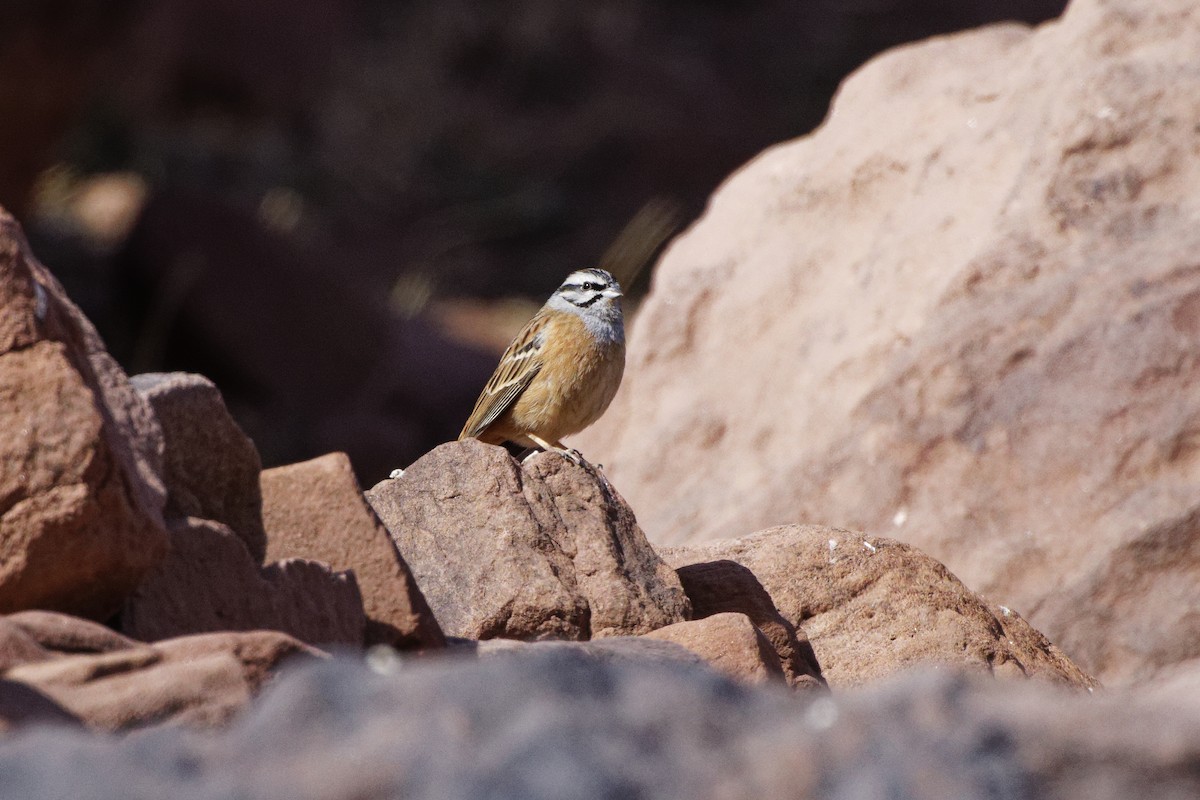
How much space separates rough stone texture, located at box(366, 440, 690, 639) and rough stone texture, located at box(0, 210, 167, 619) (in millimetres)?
1227

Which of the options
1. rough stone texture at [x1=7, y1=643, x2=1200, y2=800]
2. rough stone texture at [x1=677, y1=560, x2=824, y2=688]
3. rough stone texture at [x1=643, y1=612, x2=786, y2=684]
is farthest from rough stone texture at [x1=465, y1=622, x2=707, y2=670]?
rough stone texture at [x1=7, y1=643, x2=1200, y2=800]

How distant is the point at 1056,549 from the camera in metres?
6.70

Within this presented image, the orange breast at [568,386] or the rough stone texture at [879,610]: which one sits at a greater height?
the rough stone texture at [879,610]

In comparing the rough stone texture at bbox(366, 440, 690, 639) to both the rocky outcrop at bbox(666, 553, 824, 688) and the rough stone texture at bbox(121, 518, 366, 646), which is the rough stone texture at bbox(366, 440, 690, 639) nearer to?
the rocky outcrop at bbox(666, 553, 824, 688)

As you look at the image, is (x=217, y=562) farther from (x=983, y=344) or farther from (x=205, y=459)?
(x=983, y=344)

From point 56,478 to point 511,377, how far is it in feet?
13.1

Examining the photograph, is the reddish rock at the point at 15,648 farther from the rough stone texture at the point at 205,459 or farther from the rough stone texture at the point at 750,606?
the rough stone texture at the point at 750,606

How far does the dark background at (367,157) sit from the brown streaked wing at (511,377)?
7795 millimetres

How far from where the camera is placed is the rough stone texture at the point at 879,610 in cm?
535

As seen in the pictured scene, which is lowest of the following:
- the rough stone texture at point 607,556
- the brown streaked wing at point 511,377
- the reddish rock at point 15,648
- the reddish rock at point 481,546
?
the brown streaked wing at point 511,377

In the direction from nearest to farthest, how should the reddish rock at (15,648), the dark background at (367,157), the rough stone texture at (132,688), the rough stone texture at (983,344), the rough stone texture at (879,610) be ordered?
the rough stone texture at (132,688)
the reddish rock at (15,648)
the rough stone texture at (879,610)
the rough stone texture at (983,344)
the dark background at (367,157)

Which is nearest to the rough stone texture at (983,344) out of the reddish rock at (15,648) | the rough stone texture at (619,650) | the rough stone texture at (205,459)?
the rough stone texture at (619,650)

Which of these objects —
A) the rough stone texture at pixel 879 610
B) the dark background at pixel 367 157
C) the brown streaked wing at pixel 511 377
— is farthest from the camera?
the dark background at pixel 367 157

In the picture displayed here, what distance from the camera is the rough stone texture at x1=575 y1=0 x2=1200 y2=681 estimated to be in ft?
21.9
